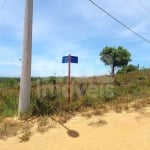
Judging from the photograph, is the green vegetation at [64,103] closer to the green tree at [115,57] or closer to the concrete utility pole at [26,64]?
the concrete utility pole at [26,64]

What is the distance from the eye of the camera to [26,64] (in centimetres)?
714

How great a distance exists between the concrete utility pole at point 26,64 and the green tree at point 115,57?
32449 millimetres

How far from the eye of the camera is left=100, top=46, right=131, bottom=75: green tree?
3962 cm

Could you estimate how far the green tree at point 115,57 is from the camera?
3962cm

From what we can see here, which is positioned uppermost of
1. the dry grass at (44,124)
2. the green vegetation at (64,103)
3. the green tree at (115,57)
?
the green tree at (115,57)

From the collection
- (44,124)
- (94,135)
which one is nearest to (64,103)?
(44,124)

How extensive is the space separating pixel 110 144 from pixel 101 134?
494 mm

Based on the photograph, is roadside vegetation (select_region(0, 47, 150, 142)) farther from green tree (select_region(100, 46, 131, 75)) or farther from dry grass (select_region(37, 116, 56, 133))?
green tree (select_region(100, 46, 131, 75))

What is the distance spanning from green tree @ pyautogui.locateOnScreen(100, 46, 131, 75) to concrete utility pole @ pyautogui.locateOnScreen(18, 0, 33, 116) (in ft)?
106

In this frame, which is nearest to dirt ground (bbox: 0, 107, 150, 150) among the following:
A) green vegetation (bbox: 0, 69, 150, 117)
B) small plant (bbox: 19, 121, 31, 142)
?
small plant (bbox: 19, 121, 31, 142)

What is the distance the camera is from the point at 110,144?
5.28 m

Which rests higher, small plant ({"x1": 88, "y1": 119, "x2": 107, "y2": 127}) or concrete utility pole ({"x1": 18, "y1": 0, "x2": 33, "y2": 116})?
concrete utility pole ({"x1": 18, "y1": 0, "x2": 33, "y2": 116})

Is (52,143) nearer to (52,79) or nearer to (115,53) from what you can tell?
(52,79)

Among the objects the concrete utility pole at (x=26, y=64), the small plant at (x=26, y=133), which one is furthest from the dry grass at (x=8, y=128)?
the concrete utility pole at (x=26, y=64)
